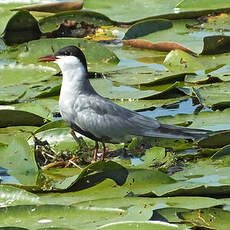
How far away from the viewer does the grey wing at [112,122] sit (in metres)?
5.82

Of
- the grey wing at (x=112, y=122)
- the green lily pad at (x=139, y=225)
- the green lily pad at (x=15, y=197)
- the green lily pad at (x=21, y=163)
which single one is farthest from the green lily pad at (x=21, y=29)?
the green lily pad at (x=139, y=225)

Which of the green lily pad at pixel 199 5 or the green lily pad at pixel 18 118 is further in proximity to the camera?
the green lily pad at pixel 199 5

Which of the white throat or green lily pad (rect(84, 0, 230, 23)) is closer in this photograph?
the white throat

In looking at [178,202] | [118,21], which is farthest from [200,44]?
[178,202]

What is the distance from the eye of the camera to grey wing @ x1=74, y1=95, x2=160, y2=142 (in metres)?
5.82

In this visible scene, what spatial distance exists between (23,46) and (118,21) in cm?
126

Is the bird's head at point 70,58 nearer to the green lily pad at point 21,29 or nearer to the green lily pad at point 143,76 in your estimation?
the green lily pad at point 143,76

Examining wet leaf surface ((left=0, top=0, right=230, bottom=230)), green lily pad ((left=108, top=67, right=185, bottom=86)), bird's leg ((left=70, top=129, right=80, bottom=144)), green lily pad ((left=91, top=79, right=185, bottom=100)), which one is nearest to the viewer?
wet leaf surface ((left=0, top=0, right=230, bottom=230))

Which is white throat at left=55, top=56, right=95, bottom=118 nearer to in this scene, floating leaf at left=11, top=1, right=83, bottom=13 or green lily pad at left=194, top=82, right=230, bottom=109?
green lily pad at left=194, top=82, right=230, bottom=109

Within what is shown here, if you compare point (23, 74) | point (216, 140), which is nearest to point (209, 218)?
point (216, 140)

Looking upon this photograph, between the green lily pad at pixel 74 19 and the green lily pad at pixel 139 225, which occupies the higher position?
the green lily pad at pixel 139 225

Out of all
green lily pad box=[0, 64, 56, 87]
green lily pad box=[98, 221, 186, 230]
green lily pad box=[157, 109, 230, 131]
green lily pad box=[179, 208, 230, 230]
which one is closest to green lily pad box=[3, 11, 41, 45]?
green lily pad box=[0, 64, 56, 87]

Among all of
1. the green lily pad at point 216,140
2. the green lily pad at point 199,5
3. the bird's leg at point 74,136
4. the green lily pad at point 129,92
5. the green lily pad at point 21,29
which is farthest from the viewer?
the green lily pad at point 199,5

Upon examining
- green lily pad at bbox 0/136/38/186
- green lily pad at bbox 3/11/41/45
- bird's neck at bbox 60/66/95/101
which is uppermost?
bird's neck at bbox 60/66/95/101
